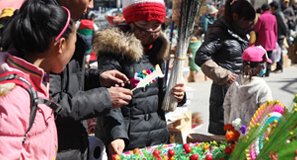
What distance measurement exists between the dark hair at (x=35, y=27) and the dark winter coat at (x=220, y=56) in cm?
192

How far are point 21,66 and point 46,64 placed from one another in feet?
0.37

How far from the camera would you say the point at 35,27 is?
1.61 meters

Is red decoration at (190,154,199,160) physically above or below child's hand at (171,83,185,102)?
below

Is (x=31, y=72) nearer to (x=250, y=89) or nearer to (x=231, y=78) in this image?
(x=250, y=89)

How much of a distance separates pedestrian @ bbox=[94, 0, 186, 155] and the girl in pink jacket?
817 millimetres

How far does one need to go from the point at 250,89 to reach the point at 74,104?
1.52m

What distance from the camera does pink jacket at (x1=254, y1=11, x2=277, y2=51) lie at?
29.1 ft

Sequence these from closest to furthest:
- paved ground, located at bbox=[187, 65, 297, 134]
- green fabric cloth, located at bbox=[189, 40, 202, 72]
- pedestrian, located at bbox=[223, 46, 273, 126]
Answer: pedestrian, located at bbox=[223, 46, 273, 126], paved ground, located at bbox=[187, 65, 297, 134], green fabric cloth, located at bbox=[189, 40, 202, 72]

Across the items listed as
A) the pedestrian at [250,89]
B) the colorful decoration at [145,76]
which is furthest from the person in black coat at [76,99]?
the pedestrian at [250,89]

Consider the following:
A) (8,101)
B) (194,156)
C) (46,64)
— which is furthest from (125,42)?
(8,101)

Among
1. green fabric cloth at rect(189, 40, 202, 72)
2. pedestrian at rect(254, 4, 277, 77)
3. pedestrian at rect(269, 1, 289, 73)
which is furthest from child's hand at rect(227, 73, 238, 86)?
pedestrian at rect(269, 1, 289, 73)

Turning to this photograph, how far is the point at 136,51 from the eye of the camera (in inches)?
99.0

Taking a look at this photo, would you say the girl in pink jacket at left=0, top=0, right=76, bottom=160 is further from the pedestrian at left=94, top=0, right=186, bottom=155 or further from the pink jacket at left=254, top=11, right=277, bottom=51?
the pink jacket at left=254, top=11, right=277, bottom=51

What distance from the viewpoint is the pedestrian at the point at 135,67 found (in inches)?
99.4
